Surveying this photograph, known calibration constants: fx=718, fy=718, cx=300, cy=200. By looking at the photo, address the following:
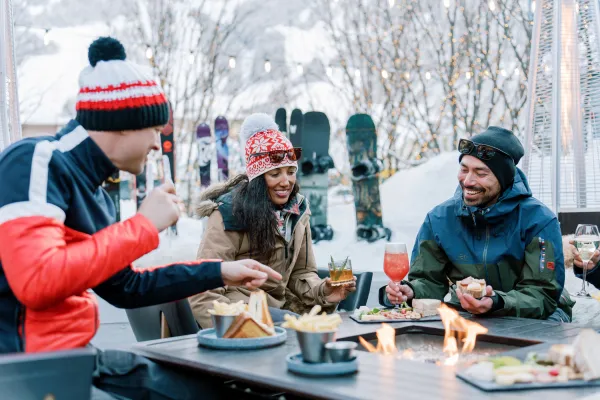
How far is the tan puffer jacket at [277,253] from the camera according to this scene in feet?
11.1

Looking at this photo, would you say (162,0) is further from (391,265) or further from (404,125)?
(391,265)

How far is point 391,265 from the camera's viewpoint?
2787mm

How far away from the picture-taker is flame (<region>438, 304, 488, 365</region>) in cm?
211

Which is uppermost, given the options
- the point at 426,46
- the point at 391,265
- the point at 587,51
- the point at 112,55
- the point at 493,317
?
the point at 426,46

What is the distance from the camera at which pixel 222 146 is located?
884 cm

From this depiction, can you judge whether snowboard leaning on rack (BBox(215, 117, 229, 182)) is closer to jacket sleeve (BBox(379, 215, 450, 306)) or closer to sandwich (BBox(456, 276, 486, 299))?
jacket sleeve (BBox(379, 215, 450, 306))

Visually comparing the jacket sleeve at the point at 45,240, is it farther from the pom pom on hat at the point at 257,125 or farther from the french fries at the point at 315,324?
the pom pom on hat at the point at 257,125

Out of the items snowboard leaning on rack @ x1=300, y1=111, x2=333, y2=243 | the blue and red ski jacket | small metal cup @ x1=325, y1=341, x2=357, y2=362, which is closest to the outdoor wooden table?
small metal cup @ x1=325, y1=341, x2=357, y2=362

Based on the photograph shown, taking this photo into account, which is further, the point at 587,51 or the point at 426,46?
the point at 426,46

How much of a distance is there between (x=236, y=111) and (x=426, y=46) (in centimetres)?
374

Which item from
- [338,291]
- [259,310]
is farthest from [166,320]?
[259,310]

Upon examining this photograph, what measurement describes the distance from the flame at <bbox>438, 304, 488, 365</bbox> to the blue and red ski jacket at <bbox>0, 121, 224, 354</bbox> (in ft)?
3.08

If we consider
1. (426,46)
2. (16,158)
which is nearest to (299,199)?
(16,158)

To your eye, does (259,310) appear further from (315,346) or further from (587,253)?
(587,253)
